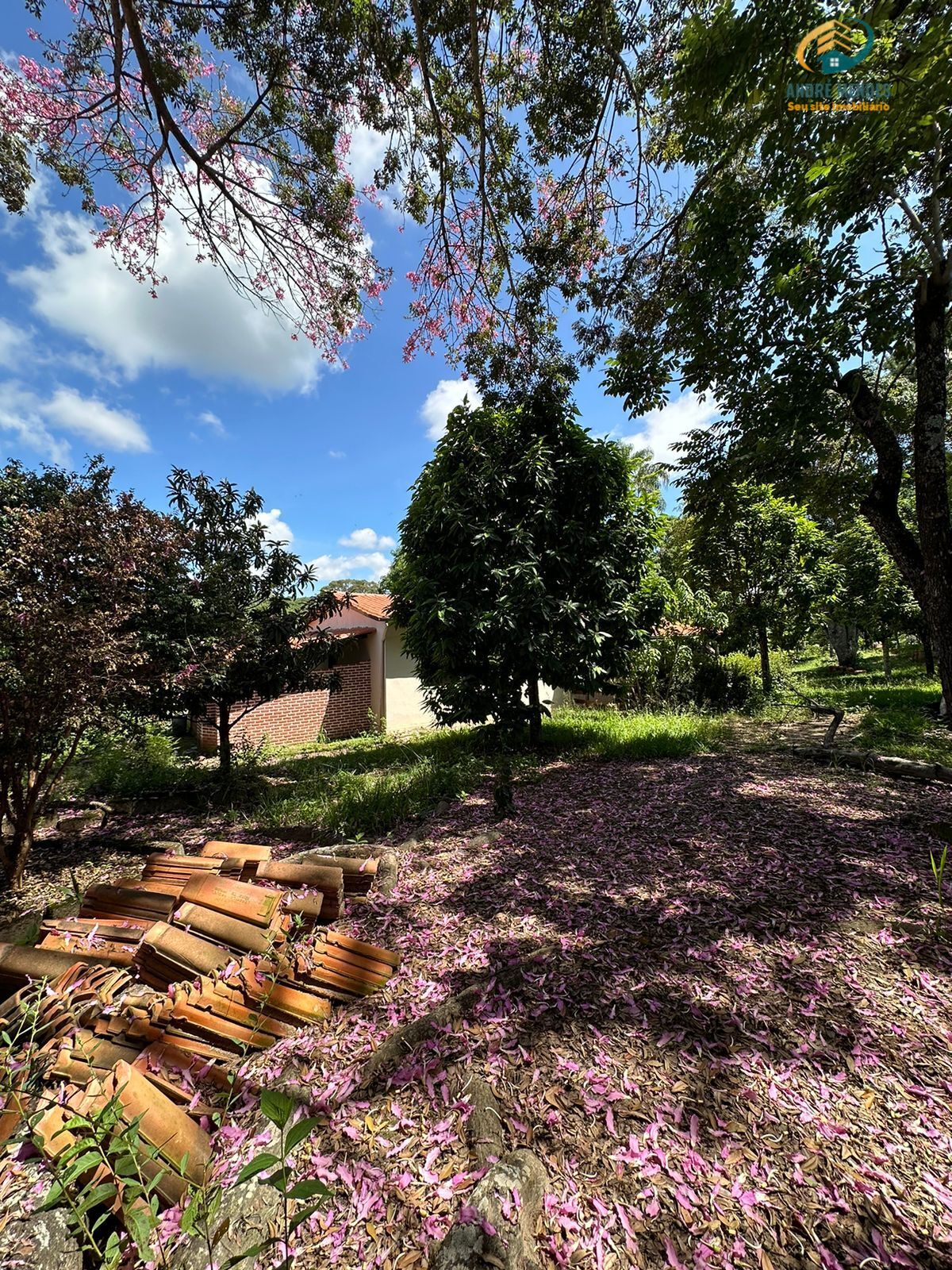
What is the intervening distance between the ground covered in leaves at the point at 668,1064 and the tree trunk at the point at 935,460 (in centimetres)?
263

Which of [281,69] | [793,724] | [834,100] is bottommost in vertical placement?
[793,724]

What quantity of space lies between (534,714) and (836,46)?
7.15 metres

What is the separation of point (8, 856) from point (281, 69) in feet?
23.0

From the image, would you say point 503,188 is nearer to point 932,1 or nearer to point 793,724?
point 932,1

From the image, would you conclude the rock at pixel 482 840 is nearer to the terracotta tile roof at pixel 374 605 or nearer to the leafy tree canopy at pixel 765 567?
the terracotta tile roof at pixel 374 605

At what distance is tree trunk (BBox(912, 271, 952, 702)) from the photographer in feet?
15.3

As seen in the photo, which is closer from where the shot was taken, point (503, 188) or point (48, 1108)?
point (48, 1108)

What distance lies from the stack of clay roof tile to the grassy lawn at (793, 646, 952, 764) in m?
7.08

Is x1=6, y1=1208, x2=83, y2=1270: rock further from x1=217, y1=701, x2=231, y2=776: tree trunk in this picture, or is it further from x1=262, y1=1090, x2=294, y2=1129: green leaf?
x1=217, y1=701, x2=231, y2=776: tree trunk

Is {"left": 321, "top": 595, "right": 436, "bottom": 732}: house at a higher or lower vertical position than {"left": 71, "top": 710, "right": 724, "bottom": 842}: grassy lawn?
higher

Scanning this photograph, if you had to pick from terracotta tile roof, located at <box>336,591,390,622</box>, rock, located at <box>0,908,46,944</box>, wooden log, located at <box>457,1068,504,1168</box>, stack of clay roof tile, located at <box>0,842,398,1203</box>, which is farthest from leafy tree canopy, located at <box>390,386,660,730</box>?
terracotta tile roof, located at <box>336,591,390,622</box>

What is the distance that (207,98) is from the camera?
14.8 feet

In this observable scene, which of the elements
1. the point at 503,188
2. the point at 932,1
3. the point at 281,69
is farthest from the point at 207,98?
the point at 932,1

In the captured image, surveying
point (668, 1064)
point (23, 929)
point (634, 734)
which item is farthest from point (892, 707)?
point (23, 929)
